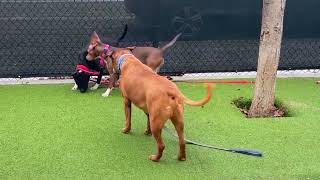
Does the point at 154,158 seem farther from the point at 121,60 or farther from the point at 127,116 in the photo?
the point at 121,60

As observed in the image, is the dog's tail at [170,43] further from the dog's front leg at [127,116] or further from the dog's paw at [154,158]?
the dog's paw at [154,158]

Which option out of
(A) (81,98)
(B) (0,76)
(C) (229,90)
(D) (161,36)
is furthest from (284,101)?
(B) (0,76)

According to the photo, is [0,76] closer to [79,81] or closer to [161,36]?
[79,81]

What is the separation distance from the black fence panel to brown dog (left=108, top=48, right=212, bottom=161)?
2.51 metres

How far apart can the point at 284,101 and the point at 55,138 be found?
2928 millimetres

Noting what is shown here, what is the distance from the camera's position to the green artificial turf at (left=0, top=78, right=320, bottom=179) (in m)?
4.19

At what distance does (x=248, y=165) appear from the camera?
4316 mm

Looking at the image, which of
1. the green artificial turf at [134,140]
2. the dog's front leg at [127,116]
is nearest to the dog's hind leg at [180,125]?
the green artificial turf at [134,140]

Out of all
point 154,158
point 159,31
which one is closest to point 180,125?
point 154,158

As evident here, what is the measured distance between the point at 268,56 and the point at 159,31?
2.25m

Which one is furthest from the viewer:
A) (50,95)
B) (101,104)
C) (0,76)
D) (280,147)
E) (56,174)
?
(0,76)

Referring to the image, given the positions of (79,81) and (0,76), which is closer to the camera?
(79,81)

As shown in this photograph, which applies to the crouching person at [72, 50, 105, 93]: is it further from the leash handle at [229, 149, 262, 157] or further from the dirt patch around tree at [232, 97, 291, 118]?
the leash handle at [229, 149, 262, 157]

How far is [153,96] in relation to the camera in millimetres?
4137
